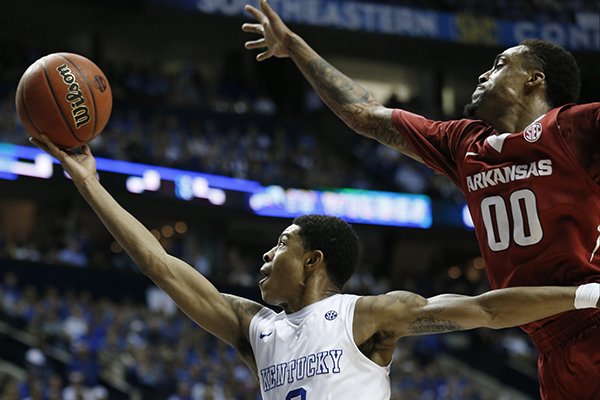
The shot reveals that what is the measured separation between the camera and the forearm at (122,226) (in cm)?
378

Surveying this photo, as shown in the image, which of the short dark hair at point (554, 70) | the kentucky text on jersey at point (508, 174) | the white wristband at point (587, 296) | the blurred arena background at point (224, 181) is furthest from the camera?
the blurred arena background at point (224, 181)

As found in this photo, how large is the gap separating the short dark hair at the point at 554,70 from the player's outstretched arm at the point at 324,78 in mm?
705

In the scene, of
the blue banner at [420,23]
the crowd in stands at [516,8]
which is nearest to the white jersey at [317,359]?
the blue banner at [420,23]

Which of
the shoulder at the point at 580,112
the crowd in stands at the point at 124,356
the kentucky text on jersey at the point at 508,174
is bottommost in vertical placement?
the kentucky text on jersey at the point at 508,174

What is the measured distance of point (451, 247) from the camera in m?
25.7

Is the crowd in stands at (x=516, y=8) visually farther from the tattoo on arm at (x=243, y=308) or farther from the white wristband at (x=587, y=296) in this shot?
the white wristband at (x=587, y=296)

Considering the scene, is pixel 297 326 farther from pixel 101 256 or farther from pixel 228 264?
pixel 228 264

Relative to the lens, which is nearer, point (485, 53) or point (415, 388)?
point (415, 388)

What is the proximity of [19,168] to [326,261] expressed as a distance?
556 inches

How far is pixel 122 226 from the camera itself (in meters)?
3.78

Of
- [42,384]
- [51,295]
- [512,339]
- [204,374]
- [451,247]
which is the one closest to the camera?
[42,384]

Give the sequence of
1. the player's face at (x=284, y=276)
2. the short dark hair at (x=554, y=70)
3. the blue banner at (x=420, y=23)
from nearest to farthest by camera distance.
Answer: the player's face at (x=284, y=276) → the short dark hair at (x=554, y=70) → the blue banner at (x=420, y=23)

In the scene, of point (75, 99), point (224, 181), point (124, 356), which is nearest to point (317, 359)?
point (75, 99)

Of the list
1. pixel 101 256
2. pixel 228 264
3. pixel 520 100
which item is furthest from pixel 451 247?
pixel 520 100
